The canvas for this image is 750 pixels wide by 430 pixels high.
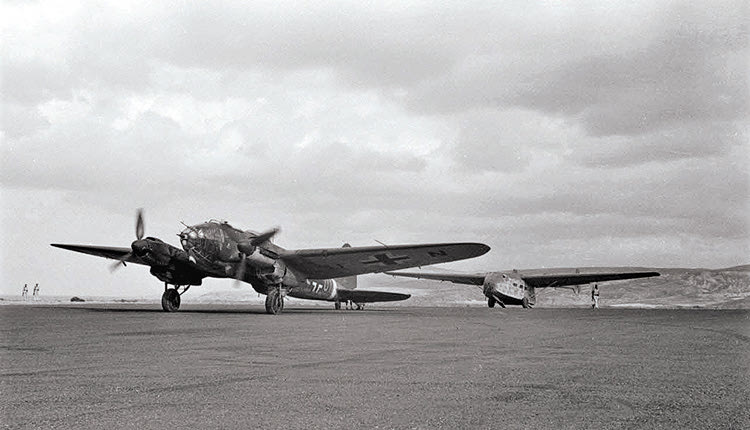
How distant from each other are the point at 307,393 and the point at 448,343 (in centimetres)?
693

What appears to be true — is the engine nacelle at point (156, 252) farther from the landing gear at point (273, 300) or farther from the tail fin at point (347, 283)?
the tail fin at point (347, 283)

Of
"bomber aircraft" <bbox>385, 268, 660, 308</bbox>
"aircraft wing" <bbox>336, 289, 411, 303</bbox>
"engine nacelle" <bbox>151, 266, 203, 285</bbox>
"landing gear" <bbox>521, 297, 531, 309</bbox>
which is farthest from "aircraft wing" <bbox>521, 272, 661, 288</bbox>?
"engine nacelle" <bbox>151, 266, 203, 285</bbox>

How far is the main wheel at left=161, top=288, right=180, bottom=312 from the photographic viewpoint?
2903 cm

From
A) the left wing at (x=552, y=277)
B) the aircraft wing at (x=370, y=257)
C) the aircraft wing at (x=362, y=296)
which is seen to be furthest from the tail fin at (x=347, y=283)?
the left wing at (x=552, y=277)

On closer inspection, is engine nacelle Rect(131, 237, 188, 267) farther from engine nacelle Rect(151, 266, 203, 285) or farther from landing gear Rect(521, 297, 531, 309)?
landing gear Rect(521, 297, 531, 309)

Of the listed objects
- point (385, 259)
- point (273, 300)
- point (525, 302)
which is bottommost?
point (525, 302)

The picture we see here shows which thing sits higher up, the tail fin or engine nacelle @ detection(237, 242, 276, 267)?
engine nacelle @ detection(237, 242, 276, 267)

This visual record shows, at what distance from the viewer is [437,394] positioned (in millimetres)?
6562

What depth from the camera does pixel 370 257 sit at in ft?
95.7

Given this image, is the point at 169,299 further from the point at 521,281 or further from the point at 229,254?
the point at 521,281

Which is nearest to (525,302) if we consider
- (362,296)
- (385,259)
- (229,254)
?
(362,296)

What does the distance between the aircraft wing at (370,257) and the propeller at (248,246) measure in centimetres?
183

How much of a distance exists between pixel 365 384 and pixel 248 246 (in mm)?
20740

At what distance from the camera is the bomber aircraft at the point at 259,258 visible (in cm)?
2647
